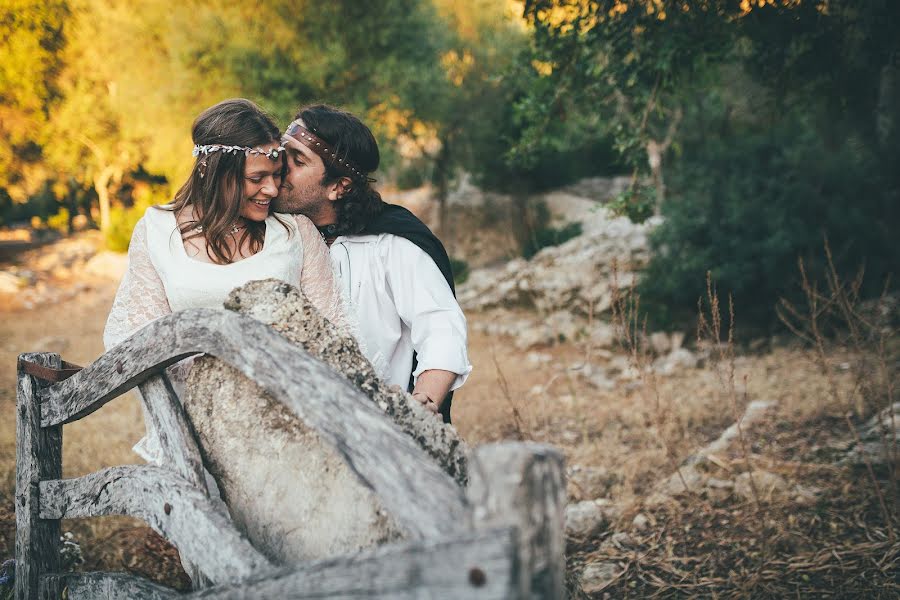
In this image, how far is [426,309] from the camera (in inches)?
112

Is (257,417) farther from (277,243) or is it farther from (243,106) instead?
(243,106)

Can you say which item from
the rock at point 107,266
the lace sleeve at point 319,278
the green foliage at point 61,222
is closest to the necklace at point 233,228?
the lace sleeve at point 319,278

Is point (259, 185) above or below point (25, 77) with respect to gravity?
below

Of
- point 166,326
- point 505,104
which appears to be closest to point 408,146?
point 505,104

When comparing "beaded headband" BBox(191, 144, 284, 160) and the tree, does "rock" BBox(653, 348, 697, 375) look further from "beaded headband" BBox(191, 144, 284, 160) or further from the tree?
the tree

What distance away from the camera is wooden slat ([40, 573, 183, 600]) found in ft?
6.66

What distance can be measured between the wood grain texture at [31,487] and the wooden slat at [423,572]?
1.61m

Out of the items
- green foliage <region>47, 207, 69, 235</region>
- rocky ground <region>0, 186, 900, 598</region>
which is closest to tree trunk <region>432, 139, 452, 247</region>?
rocky ground <region>0, 186, 900, 598</region>

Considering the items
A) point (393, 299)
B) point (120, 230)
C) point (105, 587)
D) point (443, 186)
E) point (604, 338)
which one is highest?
point (120, 230)

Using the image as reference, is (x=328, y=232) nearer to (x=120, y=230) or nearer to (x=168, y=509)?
(x=168, y=509)

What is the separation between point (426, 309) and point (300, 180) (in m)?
0.86

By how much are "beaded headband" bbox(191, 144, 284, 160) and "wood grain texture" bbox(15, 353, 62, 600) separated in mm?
1042

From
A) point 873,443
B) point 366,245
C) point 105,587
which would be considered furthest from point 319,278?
point 873,443

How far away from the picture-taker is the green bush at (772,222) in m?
8.62
